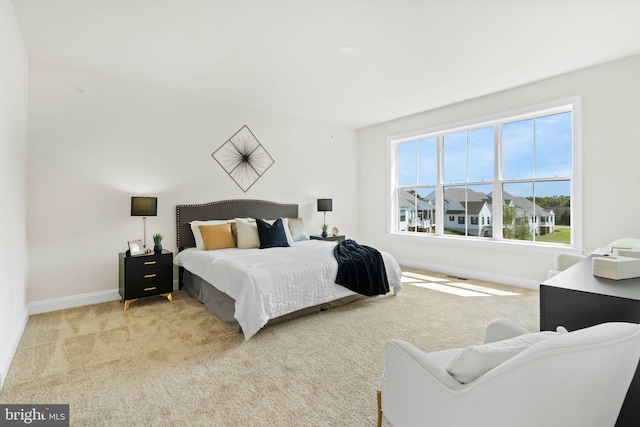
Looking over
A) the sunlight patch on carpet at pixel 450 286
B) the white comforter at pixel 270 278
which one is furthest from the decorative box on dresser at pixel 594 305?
the sunlight patch on carpet at pixel 450 286

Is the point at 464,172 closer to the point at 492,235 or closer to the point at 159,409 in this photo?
the point at 492,235

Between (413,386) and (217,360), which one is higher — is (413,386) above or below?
above

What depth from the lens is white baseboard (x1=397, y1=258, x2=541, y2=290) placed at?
4238 mm

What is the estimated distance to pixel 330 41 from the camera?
119 inches

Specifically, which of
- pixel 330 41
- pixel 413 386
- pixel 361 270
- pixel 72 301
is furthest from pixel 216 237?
pixel 413 386

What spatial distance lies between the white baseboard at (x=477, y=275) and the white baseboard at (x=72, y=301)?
4525 millimetres

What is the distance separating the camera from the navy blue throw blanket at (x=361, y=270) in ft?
11.1

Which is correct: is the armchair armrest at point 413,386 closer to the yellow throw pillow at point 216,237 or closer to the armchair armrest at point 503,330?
the armchair armrest at point 503,330

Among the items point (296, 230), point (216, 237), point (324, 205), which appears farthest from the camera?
point (324, 205)

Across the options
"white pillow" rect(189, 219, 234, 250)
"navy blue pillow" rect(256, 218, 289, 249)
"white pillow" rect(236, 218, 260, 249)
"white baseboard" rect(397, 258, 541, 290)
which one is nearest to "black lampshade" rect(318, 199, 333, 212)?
"navy blue pillow" rect(256, 218, 289, 249)

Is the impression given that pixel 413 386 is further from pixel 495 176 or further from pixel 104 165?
pixel 495 176

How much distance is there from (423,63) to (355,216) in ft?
11.7

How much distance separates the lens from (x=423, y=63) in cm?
349

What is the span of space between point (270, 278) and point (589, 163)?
3.94m
